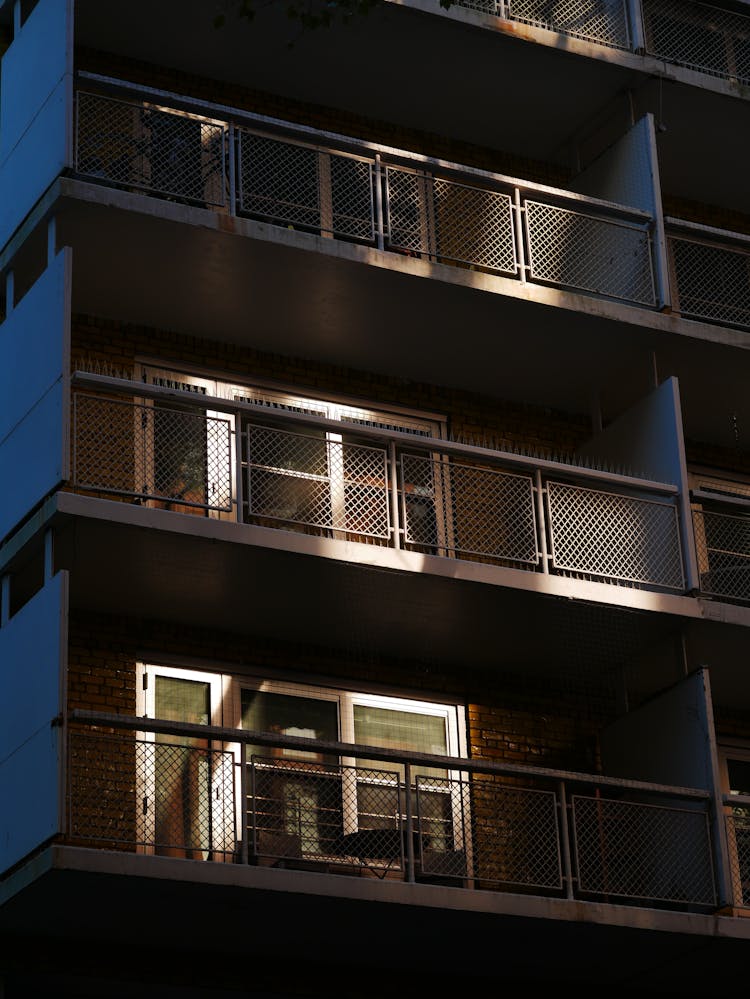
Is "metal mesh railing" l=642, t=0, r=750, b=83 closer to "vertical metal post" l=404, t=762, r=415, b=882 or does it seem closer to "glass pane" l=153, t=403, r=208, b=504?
"glass pane" l=153, t=403, r=208, b=504

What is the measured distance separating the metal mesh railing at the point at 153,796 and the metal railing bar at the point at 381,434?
2.80m

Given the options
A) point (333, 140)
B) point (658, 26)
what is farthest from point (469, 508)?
point (658, 26)

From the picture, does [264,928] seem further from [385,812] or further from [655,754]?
[655,754]

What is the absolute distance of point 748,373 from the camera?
63.7 ft

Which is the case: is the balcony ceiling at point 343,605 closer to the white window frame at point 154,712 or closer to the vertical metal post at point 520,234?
the white window frame at point 154,712

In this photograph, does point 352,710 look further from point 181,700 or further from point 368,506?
point 368,506

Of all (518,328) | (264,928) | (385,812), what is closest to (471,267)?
(518,328)

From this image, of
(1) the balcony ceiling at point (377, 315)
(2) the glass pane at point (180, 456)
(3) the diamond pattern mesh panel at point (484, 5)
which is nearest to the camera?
(2) the glass pane at point (180, 456)

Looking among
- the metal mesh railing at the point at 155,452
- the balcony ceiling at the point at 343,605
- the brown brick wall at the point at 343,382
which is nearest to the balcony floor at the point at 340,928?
the balcony ceiling at the point at 343,605

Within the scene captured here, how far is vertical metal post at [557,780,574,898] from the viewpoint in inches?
614

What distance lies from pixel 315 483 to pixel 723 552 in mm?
4191

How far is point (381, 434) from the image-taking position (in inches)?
664

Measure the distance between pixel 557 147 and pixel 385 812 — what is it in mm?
8010

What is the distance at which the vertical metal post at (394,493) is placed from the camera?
651 inches
